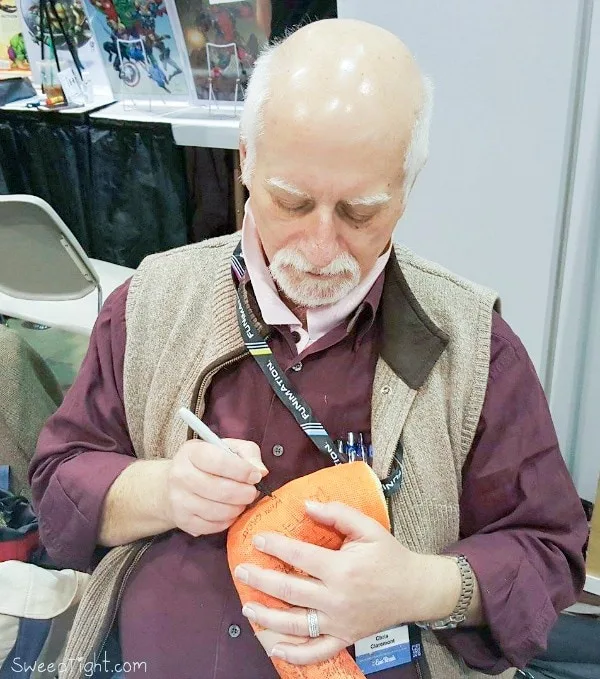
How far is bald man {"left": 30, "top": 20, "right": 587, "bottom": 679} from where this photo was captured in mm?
734

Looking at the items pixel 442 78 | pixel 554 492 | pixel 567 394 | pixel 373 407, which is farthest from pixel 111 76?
pixel 554 492

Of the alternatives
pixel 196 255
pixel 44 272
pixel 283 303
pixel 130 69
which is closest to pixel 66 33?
pixel 130 69

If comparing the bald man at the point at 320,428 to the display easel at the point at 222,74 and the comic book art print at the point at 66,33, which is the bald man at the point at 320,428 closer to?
the display easel at the point at 222,74

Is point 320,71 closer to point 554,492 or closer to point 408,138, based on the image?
point 408,138

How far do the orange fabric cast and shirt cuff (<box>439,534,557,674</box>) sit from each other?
0.18m

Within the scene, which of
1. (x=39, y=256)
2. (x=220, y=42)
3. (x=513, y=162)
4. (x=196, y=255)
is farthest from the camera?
(x=220, y=42)

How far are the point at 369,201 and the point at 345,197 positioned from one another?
29 mm

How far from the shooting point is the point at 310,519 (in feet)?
2.38

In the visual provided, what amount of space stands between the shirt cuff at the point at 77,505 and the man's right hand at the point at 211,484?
0.49 feet

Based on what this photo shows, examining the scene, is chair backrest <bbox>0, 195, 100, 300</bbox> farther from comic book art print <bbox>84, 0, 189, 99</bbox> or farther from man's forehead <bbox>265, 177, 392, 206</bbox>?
man's forehead <bbox>265, 177, 392, 206</bbox>

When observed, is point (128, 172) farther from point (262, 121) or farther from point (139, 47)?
point (262, 121)

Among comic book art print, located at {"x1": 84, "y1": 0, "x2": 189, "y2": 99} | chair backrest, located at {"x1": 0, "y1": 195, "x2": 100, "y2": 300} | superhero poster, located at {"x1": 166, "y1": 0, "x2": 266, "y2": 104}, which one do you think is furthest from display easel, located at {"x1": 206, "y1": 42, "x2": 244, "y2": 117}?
chair backrest, located at {"x1": 0, "y1": 195, "x2": 100, "y2": 300}

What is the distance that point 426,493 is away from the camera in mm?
888

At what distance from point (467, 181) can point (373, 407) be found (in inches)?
37.2
